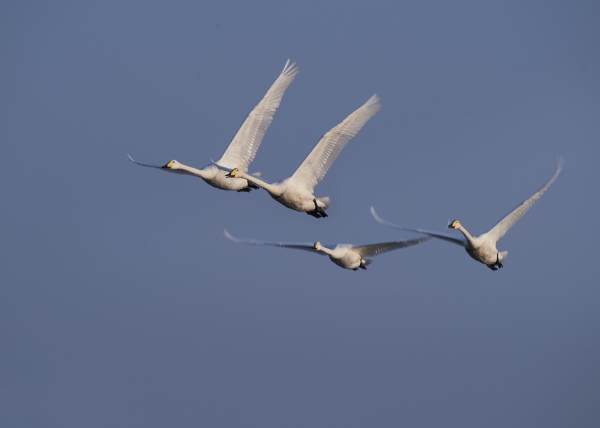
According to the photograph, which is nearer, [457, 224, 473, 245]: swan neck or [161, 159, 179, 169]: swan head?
[457, 224, 473, 245]: swan neck

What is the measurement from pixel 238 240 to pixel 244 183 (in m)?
1.90

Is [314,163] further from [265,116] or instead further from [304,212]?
[265,116]

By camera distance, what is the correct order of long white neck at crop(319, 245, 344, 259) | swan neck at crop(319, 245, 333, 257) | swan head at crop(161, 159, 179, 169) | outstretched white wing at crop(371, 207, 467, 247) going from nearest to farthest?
outstretched white wing at crop(371, 207, 467, 247)
long white neck at crop(319, 245, 344, 259)
swan neck at crop(319, 245, 333, 257)
swan head at crop(161, 159, 179, 169)

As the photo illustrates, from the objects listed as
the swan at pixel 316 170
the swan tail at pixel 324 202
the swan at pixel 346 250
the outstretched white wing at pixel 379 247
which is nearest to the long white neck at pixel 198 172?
the swan at pixel 346 250

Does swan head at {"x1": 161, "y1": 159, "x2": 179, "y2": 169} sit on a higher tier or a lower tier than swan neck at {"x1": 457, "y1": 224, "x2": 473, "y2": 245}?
higher

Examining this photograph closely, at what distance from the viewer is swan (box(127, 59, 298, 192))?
40000mm

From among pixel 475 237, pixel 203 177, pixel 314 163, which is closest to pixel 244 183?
pixel 203 177

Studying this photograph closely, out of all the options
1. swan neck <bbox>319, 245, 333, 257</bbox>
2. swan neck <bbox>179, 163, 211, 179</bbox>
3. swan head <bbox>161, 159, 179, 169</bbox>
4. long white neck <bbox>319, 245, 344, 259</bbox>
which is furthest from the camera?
swan head <bbox>161, 159, 179, 169</bbox>

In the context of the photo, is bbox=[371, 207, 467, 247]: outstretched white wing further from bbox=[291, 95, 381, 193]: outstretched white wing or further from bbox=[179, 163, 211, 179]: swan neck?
bbox=[179, 163, 211, 179]: swan neck

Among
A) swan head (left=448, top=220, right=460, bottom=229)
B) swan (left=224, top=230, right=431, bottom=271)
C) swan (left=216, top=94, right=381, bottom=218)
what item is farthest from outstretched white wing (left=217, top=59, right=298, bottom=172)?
swan head (left=448, top=220, right=460, bottom=229)

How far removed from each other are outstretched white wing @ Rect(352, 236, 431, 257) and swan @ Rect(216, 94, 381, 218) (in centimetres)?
165

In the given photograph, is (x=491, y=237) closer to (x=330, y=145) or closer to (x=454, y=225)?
(x=454, y=225)

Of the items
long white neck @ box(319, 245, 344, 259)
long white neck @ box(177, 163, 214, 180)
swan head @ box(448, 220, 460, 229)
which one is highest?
long white neck @ box(177, 163, 214, 180)

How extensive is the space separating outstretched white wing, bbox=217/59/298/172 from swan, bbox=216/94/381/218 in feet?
11.5
